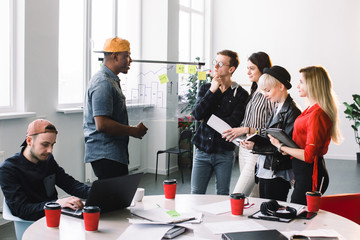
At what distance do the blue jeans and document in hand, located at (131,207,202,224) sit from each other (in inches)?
41.3

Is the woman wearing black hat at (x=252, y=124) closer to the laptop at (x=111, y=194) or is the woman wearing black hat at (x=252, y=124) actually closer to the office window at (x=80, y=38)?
the laptop at (x=111, y=194)

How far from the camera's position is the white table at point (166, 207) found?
5.38ft

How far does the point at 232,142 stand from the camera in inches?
118

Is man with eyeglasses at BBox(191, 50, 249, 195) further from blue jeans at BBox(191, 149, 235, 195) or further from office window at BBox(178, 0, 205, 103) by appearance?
office window at BBox(178, 0, 205, 103)

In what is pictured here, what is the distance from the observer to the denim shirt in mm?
2551

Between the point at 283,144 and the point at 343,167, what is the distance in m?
5.13

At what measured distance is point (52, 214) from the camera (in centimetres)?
168

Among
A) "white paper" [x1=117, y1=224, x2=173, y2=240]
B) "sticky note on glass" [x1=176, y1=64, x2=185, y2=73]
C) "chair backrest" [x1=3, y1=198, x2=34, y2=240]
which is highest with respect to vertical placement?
"sticky note on glass" [x1=176, y1=64, x2=185, y2=73]

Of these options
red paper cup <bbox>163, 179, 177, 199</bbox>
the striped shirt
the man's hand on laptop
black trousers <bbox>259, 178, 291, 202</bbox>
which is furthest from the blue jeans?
the man's hand on laptop

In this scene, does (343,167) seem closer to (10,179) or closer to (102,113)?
(102,113)

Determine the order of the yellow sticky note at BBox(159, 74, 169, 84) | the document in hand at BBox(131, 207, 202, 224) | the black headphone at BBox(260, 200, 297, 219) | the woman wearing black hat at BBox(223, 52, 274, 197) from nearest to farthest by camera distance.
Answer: the document in hand at BBox(131, 207, 202, 224)
the black headphone at BBox(260, 200, 297, 219)
the woman wearing black hat at BBox(223, 52, 274, 197)
the yellow sticky note at BBox(159, 74, 169, 84)

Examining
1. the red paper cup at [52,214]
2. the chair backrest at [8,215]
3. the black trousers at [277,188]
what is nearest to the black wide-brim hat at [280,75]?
the black trousers at [277,188]

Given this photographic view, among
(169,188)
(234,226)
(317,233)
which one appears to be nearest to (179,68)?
(169,188)

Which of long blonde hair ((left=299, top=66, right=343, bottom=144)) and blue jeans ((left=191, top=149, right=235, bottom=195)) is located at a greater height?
long blonde hair ((left=299, top=66, right=343, bottom=144))
